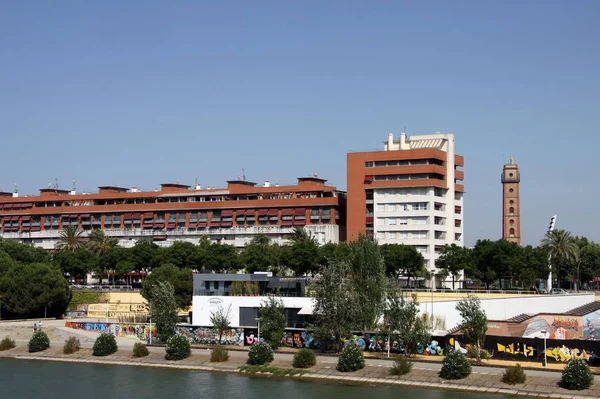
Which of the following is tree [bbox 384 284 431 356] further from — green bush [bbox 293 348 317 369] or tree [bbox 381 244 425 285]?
tree [bbox 381 244 425 285]

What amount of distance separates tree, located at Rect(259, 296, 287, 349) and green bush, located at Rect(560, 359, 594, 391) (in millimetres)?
24830

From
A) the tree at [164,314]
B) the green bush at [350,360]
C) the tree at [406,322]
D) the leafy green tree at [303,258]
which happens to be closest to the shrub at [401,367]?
the green bush at [350,360]

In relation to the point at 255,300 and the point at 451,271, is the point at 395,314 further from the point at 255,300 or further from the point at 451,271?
the point at 451,271

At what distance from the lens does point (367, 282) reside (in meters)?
75.4

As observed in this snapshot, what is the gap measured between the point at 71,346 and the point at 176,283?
82.1ft

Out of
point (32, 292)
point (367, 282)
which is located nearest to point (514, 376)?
point (367, 282)

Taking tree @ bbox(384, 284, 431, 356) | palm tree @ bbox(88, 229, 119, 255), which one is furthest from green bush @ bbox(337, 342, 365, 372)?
palm tree @ bbox(88, 229, 119, 255)

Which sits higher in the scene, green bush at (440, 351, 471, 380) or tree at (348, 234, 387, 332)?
tree at (348, 234, 387, 332)

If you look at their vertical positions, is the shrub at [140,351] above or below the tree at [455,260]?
below

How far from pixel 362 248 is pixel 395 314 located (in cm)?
1210

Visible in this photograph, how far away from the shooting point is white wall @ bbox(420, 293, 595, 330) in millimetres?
74688

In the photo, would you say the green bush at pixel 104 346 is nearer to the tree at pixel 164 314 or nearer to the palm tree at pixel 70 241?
the tree at pixel 164 314

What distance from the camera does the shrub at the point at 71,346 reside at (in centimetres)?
7819

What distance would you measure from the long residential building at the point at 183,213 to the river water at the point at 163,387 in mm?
88436
